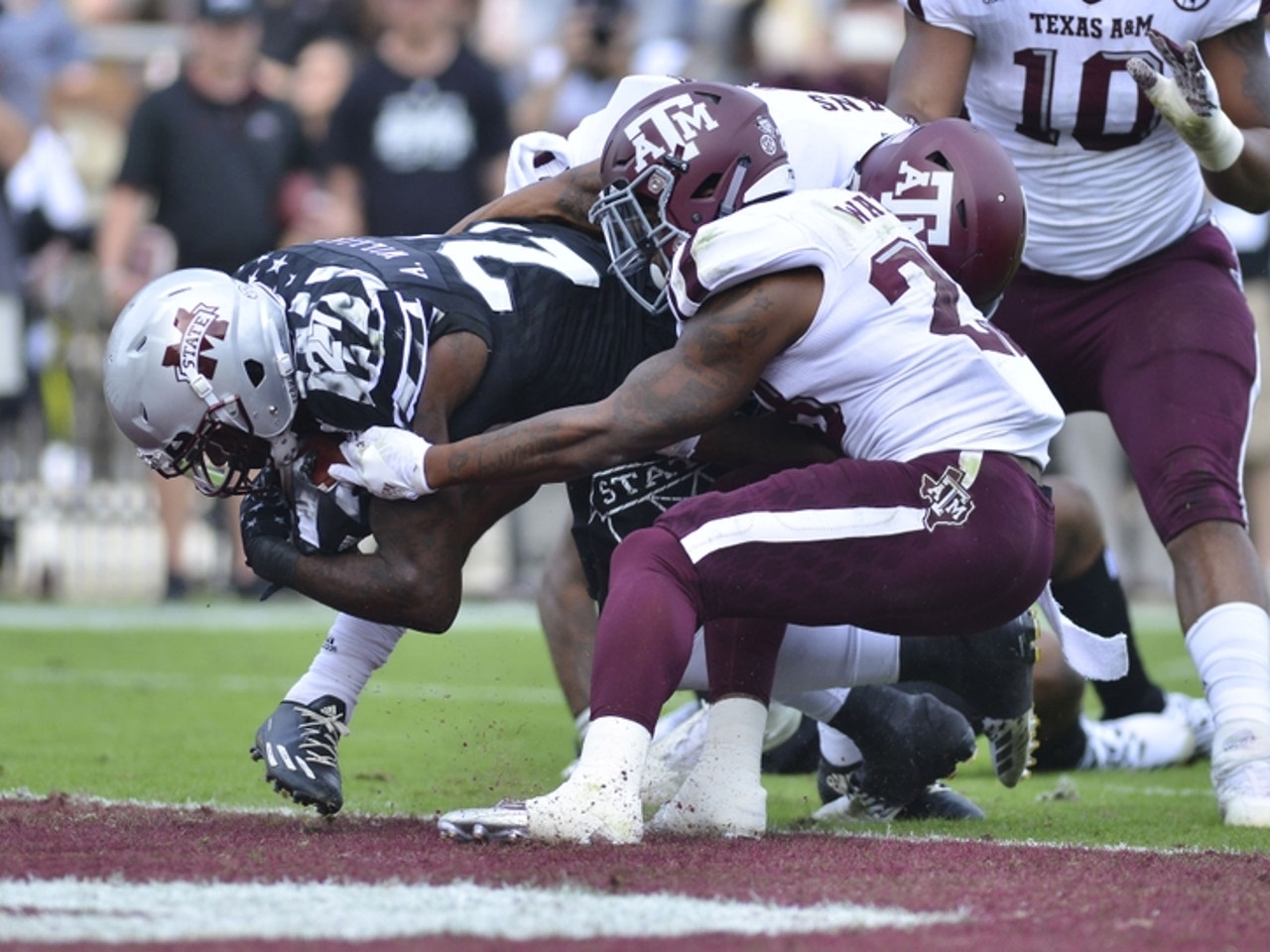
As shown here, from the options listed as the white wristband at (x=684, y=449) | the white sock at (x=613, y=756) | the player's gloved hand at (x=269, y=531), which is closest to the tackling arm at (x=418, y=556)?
the player's gloved hand at (x=269, y=531)

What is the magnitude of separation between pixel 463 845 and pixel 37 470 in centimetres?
846

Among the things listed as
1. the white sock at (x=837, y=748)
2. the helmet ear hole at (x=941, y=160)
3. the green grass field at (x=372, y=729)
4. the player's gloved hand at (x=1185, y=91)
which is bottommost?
the green grass field at (x=372, y=729)

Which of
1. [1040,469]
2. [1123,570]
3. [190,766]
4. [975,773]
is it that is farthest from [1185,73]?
[1123,570]

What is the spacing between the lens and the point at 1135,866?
3.58 meters

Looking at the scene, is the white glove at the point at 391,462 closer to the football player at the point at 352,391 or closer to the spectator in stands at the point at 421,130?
the football player at the point at 352,391

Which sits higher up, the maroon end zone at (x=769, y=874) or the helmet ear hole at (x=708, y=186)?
the helmet ear hole at (x=708, y=186)

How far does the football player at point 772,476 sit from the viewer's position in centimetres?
364

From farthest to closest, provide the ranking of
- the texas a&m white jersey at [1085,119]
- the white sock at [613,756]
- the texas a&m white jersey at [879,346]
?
1. the texas a&m white jersey at [1085,119]
2. the texas a&m white jersey at [879,346]
3. the white sock at [613,756]

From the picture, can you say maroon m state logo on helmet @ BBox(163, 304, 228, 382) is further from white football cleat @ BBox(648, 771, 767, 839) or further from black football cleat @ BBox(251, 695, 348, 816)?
white football cleat @ BBox(648, 771, 767, 839)

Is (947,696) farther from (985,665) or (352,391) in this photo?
(352,391)

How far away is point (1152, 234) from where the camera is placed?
500 cm

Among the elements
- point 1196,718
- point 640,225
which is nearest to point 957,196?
point 640,225

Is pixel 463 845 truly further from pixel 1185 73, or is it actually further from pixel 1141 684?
pixel 1141 684

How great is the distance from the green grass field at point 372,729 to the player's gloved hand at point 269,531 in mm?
603
